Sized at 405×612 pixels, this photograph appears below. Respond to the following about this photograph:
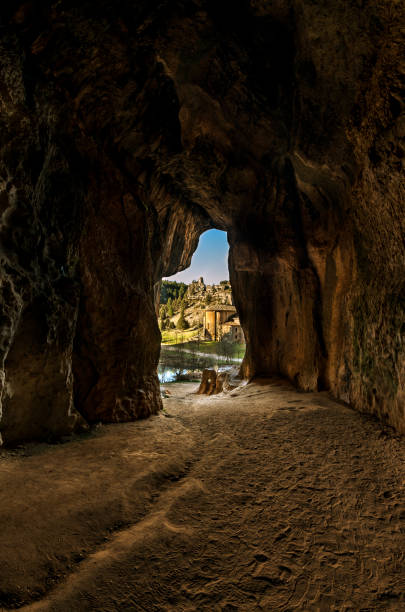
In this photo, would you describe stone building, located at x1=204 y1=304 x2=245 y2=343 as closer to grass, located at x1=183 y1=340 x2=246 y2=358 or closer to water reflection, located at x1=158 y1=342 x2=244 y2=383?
grass, located at x1=183 y1=340 x2=246 y2=358

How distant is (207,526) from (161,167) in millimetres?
8716

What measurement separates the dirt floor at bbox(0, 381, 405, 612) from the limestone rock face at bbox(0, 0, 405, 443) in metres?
1.33

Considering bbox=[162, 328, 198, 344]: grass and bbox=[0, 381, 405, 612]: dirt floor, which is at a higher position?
bbox=[0, 381, 405, 612]: dirt floor

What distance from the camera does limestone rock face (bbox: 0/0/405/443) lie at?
3496 mm

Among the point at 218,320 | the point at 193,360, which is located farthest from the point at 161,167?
the point at 218,320

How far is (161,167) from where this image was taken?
8133 mm

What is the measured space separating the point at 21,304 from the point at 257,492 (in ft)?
11.7

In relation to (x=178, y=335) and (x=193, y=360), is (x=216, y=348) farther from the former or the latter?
(x=178, y=335)

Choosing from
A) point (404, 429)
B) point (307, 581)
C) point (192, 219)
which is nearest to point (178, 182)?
point (192, 219)

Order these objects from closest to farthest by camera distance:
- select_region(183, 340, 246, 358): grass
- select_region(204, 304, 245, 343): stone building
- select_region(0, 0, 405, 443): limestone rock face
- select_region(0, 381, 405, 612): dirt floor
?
1. select_region(0, 381, 405, 612): dirt floor
2. select_region(0, 0, 405, 443): limestone rock face
3. select_region(183, 340, 246, 358): grass
4. select_region(204, 304, 245, 343): stone building

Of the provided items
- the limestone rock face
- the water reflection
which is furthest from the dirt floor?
the water reflection

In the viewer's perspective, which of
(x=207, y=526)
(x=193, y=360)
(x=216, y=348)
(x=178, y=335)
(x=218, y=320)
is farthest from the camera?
(x=178, y=335)

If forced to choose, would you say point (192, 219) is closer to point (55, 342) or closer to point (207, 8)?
point (207, 8)

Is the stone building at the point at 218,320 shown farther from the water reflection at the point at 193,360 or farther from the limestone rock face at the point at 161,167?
the limestone rock face at the point at 161,167
